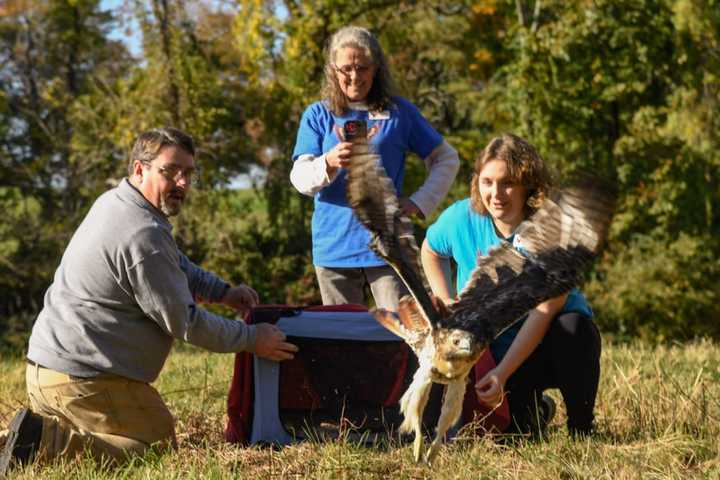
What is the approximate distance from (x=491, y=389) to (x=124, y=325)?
63.2 inches

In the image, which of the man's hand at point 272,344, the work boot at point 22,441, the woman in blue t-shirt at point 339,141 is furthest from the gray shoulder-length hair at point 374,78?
the work boot at point 22,441

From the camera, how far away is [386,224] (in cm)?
380

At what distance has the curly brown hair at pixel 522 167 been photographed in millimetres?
4465

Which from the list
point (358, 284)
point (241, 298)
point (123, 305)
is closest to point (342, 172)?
point (358, 284)

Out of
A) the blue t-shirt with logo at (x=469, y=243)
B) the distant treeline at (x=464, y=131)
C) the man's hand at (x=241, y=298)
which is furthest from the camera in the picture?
the distant treeline at (x=464, y=131)

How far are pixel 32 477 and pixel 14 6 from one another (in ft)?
61.3

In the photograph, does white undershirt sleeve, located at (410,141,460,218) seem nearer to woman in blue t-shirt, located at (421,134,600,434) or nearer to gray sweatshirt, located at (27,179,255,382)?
woman in blue t-shirt, located at (421,134,600,434)

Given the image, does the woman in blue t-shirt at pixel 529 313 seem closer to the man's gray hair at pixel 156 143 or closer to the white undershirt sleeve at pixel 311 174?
the white undershirt sleeve at pixel 311 174

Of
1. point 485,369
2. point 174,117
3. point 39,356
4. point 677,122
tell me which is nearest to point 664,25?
point 677,122

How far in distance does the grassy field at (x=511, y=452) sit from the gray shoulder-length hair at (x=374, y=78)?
1.71 m

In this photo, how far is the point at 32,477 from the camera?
3623 millimetres

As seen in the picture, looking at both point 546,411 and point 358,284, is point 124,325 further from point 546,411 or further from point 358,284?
point 546,411

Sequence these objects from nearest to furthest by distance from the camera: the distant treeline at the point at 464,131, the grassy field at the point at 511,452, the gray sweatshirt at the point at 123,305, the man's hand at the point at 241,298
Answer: the grassy field at the point at 511,452 → the gray sweatshirt at the point at 123,305 → the man's hand at the point at 241,298 → the distant treeline at the point at 464,131

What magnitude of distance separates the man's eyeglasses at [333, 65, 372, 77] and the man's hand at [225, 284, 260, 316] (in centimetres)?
116
